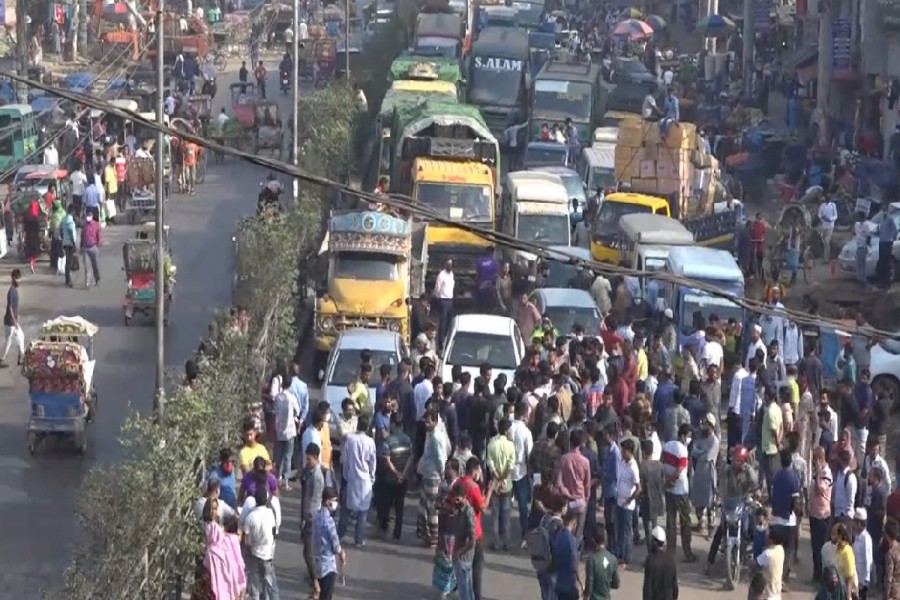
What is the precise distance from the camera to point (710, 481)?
Answer: 18.8 metres

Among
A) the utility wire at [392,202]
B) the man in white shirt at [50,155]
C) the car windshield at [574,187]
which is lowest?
the man in white shirt at [50,155]

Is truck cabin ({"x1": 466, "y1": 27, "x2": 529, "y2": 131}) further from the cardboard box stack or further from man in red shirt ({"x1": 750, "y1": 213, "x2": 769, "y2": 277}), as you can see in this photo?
man in red shirt ({"x1": 750, "y1": 213, "x2": 769, "y2": 277})

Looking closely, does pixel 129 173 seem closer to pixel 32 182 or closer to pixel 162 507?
pixel 32 182

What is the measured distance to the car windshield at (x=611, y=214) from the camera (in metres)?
32.3

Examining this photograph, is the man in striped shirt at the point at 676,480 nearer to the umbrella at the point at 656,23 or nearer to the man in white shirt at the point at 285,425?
the man in white shirt at the point at 285,425

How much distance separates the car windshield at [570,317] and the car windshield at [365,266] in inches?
86.7

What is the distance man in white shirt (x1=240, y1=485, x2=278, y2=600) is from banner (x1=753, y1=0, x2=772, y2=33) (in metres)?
44.3

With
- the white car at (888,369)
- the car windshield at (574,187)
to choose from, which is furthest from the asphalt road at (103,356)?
the white car at (888,369)

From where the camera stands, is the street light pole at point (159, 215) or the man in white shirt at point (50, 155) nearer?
the street light pole at point (159, 215)

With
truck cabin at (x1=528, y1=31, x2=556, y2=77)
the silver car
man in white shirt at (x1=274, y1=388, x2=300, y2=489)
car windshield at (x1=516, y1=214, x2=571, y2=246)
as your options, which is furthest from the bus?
man in white shirt at (x1=274, y1=388, x2=300, y2=489)

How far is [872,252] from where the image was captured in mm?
32719

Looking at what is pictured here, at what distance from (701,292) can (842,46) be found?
2230 cm

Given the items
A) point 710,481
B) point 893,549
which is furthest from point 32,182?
point 893,549

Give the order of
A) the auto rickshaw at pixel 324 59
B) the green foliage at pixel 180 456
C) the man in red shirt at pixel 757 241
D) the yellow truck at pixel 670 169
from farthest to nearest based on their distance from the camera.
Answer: the auto rickshaw at pixel 324 59 < the yellow truck at pixel 670 169 < the man in red shirt at pixel 757 241 < the green foliage at pixel 180 456
